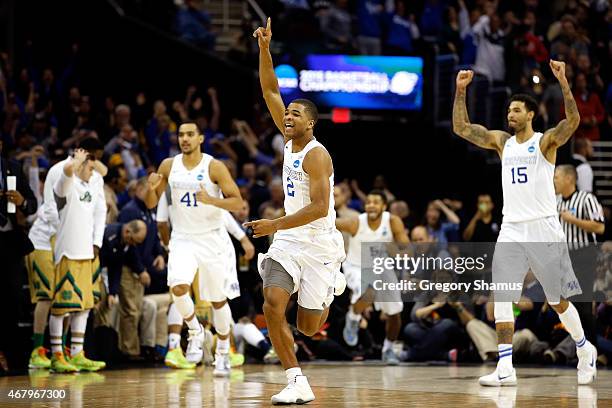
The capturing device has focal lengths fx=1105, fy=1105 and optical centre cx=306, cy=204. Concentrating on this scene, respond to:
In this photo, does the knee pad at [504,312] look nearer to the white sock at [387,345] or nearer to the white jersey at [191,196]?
the white jersey at [191,196]

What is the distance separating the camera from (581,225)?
1181 cm

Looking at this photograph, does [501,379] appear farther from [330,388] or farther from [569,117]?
[569,117]

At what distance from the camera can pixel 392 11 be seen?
66.3ft

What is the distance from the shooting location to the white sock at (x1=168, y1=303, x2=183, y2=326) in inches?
474

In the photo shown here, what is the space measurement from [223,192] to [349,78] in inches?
A: 334

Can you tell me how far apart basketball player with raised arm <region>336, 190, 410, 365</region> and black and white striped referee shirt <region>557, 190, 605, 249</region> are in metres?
1.97

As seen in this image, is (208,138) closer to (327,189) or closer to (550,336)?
(550,336)

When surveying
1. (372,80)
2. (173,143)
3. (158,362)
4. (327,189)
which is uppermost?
(372,80)

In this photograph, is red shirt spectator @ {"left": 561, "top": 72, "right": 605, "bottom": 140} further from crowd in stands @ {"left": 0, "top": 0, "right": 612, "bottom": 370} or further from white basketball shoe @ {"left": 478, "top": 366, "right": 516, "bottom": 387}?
white basketball shoe @ {"left": 478, "top": 366, "right": 516, "bottom": 387}

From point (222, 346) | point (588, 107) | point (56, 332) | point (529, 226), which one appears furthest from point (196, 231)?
point (588, 107)

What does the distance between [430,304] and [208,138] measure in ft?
18.1

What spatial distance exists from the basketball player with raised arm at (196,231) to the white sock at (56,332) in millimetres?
1253

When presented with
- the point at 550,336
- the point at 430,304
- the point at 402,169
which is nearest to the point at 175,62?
the point at 402,169

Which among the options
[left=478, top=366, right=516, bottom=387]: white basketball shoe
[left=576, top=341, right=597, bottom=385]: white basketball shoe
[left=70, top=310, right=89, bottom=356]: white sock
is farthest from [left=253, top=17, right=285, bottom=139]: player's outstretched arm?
[left=70, top=310, right=89, bottom=356]: white sock
